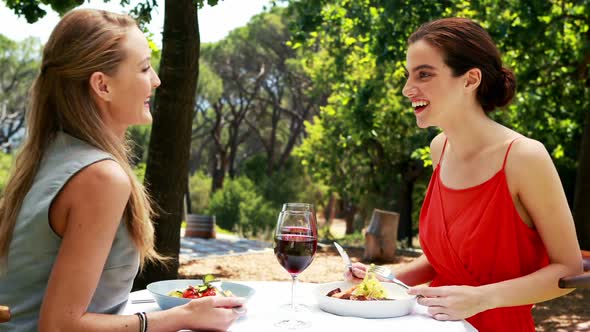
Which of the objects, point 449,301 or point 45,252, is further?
point 449,301

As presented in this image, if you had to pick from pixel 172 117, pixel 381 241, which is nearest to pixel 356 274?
pixel 172 117

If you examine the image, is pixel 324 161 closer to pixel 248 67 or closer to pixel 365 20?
pixel 365 20

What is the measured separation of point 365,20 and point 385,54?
1388mm

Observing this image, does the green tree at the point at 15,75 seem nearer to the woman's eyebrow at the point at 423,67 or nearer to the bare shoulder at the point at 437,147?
the bare shoulder at the point at 437,147

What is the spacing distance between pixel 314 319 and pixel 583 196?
8.79 meters

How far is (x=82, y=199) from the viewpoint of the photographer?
1439 mm

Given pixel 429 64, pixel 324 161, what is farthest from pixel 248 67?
pixel 429 64

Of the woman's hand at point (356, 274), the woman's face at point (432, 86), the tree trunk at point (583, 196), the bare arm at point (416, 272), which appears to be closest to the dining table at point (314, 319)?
the woman's hand at point (356, 274)

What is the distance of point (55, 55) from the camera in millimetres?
1627

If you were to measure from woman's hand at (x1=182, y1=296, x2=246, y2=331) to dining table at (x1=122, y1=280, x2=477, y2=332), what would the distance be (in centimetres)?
8

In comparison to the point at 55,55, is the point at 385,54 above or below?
above

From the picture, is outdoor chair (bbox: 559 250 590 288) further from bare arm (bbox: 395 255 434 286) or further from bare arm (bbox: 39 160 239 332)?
bare arm (bbox: 39 160 239 332)

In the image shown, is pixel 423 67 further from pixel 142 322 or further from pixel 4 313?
pixel 4 313

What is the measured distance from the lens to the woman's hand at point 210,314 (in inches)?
60.6
